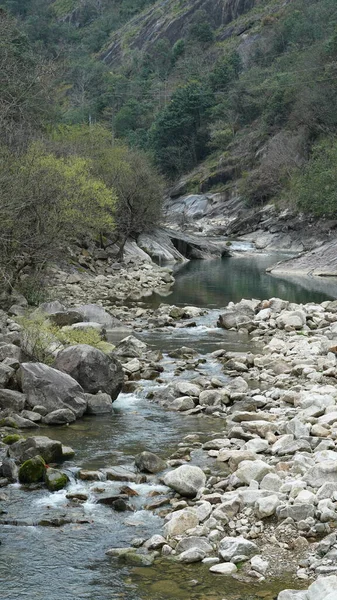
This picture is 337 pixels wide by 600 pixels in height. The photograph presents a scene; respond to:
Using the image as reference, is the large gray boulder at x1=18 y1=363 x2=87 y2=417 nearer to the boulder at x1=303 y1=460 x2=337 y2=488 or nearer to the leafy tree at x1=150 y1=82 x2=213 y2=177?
the boulder at x1=303 y1=460 x2=337 y2=488

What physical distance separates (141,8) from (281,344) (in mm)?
181164

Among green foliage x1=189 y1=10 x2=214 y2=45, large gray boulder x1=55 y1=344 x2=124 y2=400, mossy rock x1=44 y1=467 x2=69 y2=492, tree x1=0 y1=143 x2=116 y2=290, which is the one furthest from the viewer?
green foliage x1=189 y1=10 x2=214 y2=45

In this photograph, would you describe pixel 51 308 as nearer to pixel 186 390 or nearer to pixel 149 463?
pixel 186 390

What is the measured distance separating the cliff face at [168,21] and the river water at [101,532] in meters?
148

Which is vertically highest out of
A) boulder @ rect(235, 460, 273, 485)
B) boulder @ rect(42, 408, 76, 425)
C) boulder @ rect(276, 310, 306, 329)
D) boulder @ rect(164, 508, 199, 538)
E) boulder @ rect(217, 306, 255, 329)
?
boulder @ rect(164, 508, 199, 538)

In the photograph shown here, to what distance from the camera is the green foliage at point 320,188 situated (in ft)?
186

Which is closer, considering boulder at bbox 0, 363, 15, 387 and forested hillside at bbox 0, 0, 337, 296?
boulder at bbox 0, 363, 15, 387

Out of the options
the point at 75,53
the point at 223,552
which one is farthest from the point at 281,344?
the point at 75,53

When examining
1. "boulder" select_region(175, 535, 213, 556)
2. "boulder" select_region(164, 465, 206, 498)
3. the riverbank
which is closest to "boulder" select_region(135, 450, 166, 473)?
A: the riverbank

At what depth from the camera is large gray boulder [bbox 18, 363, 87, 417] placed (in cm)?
1504

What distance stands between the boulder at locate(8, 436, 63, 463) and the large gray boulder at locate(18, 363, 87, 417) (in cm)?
256

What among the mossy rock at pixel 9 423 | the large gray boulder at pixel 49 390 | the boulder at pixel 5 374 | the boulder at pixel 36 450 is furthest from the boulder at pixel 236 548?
the boulder at pixel 5 374

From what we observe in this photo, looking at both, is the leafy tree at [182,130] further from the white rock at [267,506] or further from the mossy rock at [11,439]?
the white rock at [267,506]

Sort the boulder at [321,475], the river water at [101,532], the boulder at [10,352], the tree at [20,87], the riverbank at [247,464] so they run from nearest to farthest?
1. the river water at [101,532]
2. the riverbank at [247,464]
3. the boulder at [321,475]
4. the boulder at [10,352]
5. the tree at [20,87]
